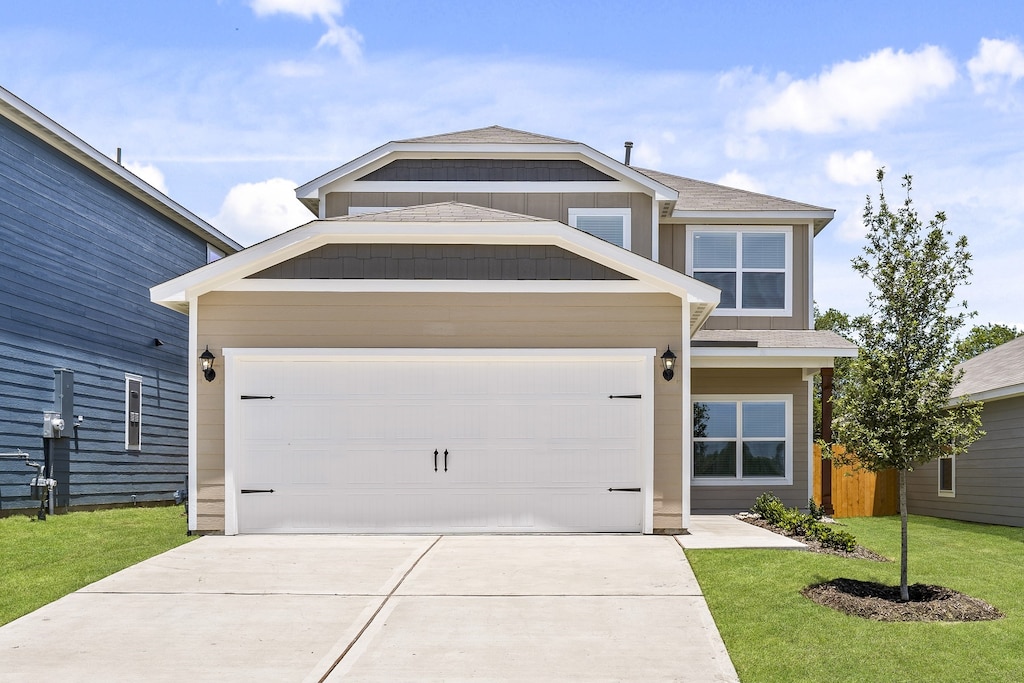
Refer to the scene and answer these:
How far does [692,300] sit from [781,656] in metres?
5.44

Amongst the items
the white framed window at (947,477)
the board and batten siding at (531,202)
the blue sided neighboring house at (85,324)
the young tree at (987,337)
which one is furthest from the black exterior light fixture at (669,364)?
the young tree at (987,337)

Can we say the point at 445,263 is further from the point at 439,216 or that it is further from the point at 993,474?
the point at 993,474

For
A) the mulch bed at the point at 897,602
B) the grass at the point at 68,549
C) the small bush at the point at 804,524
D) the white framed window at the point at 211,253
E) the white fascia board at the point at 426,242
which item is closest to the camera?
the mulch bed at the point at 897,602

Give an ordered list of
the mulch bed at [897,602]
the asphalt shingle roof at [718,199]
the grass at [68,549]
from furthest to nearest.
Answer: the asphalt shingle roof at [718,199] → the grass at [68,549] → the mulch bed at [897,602]

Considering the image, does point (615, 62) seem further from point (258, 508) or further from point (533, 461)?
point (258, 508)

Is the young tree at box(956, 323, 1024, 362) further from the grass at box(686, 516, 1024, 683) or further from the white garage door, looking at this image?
the white garage door

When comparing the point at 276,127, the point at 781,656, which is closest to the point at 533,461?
the point at 781,656

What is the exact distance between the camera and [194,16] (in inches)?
564

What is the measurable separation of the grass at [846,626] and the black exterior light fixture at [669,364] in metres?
2.18

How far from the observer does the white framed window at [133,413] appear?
55.9ft

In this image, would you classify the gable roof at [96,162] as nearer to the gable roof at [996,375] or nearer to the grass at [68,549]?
the grass at [68,549]

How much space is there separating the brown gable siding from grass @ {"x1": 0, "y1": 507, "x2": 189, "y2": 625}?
367cm

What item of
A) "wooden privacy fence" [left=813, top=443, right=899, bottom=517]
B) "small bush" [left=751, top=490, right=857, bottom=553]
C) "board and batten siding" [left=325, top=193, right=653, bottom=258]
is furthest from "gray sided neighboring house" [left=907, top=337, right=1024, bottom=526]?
"board and batten siding" [left=325, top=193, right=653, bottom=258]

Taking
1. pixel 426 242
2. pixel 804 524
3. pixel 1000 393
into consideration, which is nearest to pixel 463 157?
pixel 426 242
